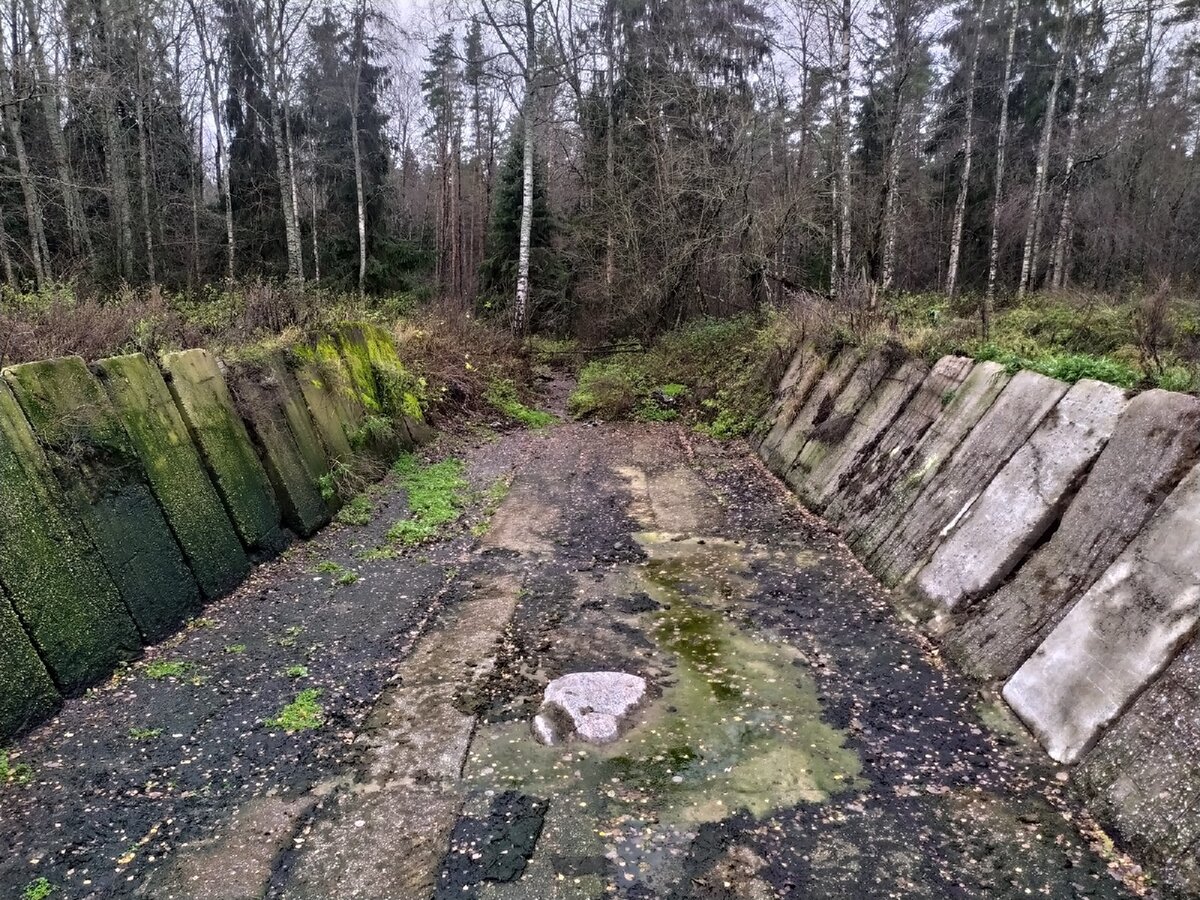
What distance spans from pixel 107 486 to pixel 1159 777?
539 cm

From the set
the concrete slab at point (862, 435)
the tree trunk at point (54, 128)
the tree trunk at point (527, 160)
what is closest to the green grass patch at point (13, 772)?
the concrete slab at point (862, 435)

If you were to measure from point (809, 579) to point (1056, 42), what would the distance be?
70.1 ft

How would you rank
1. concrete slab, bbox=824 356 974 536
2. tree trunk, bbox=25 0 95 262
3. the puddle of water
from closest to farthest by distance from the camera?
the puddle of water < concrete slab, bbox=824 356 974 536 < tree trunk, bbox=25 0 95 262

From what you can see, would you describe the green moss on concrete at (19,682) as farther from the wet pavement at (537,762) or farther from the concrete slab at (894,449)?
the concrete slab at (894,449)

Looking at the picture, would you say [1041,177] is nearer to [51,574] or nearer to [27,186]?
[51,574]

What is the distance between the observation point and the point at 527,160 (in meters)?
15.4

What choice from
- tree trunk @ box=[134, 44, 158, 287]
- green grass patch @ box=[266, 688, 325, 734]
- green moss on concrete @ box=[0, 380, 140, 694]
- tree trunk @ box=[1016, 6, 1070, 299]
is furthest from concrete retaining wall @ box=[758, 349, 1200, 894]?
tree trunk @ box=[134, 44, 158, 287]

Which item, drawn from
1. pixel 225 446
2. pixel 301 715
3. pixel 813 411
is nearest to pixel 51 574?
pixel 301 715

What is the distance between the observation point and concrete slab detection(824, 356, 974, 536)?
6.06 metres

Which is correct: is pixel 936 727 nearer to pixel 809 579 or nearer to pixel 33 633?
pixel 809 579

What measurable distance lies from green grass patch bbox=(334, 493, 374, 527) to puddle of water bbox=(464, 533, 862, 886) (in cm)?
353

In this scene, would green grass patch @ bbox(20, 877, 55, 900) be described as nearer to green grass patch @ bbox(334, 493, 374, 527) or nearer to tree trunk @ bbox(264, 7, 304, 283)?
green grass patch @ bbox(334, 493, 374, 527)

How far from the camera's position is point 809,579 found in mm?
5457

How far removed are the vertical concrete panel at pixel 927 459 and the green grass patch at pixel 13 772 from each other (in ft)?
17.5
